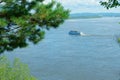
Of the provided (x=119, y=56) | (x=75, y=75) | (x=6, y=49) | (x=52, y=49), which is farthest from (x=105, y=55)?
(x=6, y=49)

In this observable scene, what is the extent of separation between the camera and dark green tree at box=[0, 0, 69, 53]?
4.34 m

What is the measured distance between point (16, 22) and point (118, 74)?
985 inches

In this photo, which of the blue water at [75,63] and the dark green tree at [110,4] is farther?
the blue water at [75,63]

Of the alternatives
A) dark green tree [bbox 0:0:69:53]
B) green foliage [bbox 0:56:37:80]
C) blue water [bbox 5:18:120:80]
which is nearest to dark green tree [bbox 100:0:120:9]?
dark green tree [bbox 0:0:69:53]

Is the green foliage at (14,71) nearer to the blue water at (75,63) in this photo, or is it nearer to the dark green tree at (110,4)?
the blue water at (75,63)

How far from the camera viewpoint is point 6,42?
4762 millimetres

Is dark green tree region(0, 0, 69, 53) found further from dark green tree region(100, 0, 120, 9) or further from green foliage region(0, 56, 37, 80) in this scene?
green foliage region(0, 56, 37, 80)

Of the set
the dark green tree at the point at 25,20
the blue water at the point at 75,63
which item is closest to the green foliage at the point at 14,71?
the blue water at the point at 75,63

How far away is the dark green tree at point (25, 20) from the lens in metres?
4.34

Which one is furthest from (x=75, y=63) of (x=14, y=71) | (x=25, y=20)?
(x=25, y=20)

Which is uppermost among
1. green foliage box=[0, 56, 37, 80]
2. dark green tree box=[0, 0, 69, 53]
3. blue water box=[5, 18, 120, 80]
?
dark green tree box=[0, 0, 69, 53]

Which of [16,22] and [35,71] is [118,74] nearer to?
[35,71]

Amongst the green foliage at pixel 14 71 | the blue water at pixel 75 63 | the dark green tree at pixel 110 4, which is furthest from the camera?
the blue water at pixel 75 63

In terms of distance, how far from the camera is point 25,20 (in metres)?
4.39
